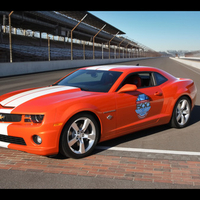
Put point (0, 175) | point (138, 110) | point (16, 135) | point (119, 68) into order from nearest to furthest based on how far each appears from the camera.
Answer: point (0, 175)
point (16, 135)
point (138, 110)
point (119, 68)

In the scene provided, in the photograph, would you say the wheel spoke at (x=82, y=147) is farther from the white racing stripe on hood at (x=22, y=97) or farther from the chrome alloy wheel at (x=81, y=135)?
the white racing stripe on hood at (x=22, y=97)

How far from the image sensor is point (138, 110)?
16.3 ft

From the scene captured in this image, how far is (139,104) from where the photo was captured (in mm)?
4961

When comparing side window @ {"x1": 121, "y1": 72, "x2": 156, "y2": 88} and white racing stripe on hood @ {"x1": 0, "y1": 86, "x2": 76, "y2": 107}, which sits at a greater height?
side window @ {"x1": 121, "y1": 72, "x2": 156, "y2": 88}

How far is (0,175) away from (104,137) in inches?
66.4

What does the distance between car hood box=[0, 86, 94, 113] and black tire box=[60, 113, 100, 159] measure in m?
0.38

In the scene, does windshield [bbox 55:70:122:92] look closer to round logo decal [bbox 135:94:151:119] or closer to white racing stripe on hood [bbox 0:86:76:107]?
white racing stripe on hood [bbox 0:86:76:107]

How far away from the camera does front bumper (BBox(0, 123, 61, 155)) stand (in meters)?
3.77

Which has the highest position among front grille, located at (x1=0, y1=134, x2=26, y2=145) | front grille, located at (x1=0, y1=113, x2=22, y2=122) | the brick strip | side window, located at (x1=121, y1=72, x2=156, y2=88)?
side window, located at (x1=121, y1=72, x2=156, y2=88)

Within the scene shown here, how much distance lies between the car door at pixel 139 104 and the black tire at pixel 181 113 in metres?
0.54

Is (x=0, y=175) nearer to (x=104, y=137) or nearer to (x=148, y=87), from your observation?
(x=104, y=137)

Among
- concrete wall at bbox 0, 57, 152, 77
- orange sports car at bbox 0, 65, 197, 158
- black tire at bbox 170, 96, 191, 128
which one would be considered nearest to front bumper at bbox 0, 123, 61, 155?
orange sports car at bbox 0, 65, 197, 158
